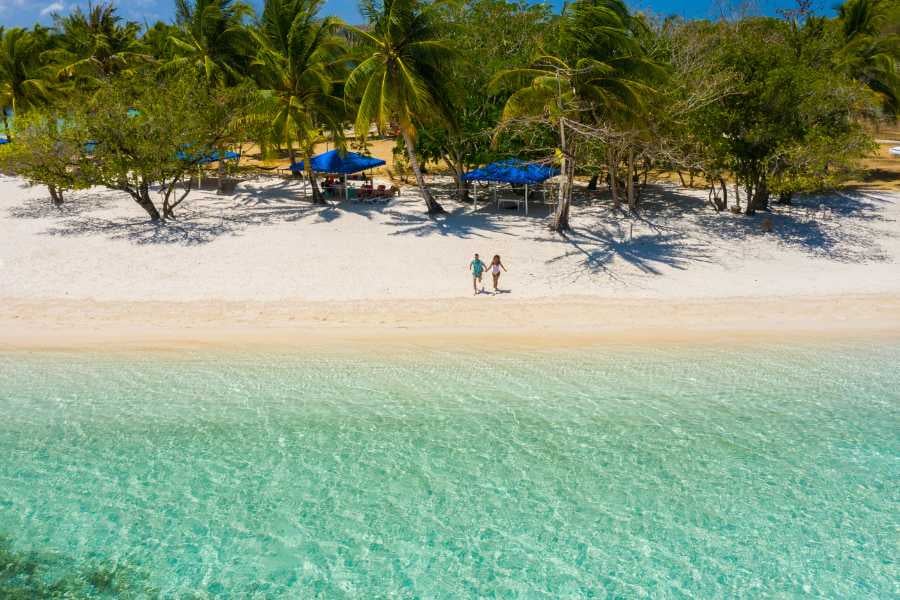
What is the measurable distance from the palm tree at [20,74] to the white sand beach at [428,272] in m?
8.88

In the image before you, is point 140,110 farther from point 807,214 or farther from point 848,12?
point 848,12

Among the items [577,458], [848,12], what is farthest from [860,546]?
[848,12]

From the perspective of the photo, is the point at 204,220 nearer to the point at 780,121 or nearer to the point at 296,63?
the point at 296,63

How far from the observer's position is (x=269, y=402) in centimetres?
1030

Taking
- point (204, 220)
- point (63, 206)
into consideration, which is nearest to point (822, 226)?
point (204, 220)

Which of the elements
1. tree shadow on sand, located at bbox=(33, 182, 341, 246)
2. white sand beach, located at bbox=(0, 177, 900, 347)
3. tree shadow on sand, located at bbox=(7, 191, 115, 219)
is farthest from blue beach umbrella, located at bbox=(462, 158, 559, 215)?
tree shadow on sand, located at bbox=(7, 191, 115, 219)

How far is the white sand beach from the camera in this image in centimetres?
1398

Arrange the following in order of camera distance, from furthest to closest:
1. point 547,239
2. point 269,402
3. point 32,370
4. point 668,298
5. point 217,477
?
point 547,239
point 668,298
point 32,370
point 269,402
point 217,477

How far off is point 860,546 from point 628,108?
13.8 meters

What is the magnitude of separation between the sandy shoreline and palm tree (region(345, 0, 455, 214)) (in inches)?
297

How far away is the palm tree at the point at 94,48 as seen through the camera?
30.3 m

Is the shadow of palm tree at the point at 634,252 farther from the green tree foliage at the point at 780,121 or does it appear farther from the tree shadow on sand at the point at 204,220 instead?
the tree shadow on sand at the point at 204,220

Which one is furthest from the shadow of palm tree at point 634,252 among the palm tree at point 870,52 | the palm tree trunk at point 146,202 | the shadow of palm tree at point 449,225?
the palm tree trunk at point 146,202

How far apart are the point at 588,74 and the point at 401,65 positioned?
5715mm
